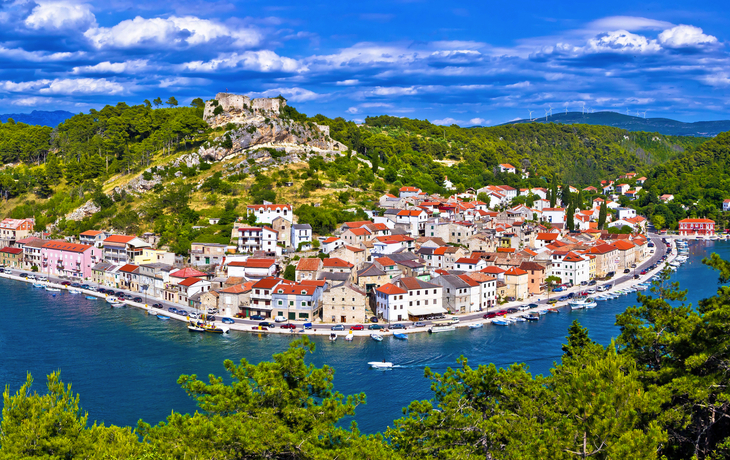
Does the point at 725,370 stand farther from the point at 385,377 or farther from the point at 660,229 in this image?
the point at 660,229

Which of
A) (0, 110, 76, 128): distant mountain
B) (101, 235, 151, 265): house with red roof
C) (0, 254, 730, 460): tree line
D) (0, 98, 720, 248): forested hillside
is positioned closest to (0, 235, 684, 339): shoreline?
(101, 235, 151, 265): house with red roof

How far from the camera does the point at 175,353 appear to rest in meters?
25.4

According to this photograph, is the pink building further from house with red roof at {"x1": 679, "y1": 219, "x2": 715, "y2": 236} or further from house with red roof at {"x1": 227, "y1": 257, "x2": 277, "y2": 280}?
house with red roof at {"x1": 679, "y1": 219, "x2": 715, "y2": 236}

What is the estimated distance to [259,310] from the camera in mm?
30359

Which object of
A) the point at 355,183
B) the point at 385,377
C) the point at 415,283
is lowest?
the point at 385,377

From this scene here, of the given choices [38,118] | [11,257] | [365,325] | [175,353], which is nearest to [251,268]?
[365,325]

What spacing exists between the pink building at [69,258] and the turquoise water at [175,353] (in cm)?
773

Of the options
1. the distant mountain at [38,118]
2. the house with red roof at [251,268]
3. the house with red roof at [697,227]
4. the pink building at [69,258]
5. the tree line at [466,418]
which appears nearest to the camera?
the tree line at [466,418]

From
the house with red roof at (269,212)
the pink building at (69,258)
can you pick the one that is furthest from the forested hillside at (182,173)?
the pink building at (69,258)

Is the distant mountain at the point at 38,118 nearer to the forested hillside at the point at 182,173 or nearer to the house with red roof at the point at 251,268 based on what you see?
the forested hillside at the point at 182,173

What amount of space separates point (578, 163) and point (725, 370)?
101361 millimetres

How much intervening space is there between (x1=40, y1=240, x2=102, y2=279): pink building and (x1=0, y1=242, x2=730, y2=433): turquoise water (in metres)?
7.73

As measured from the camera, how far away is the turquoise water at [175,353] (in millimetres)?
20594

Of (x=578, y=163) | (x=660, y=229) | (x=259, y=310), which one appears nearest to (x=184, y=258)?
(x=259, y=310)
